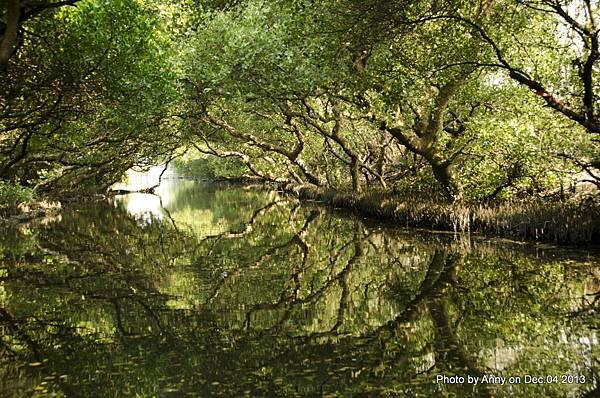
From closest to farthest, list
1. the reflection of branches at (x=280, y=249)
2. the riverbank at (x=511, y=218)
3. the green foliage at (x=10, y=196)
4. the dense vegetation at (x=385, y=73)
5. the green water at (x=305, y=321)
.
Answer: the green water at (x=305, y=321)
the reflection of branches at (x=280, y=249)
the dense vegetation at (x=385, y=73)
the riverbank at (x=511, y=218)
the green foliage at (x=10, y=196)

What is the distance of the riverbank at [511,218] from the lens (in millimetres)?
12477

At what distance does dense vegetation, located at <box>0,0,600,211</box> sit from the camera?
1201cm

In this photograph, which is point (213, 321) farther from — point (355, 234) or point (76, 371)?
point (355, 234)

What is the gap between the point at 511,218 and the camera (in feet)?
46.5

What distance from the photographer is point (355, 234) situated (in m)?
17.4

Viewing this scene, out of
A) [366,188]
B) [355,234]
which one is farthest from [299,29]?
[366,188]

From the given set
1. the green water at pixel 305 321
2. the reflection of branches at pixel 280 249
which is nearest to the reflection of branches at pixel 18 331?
the green water at pixel 305 321

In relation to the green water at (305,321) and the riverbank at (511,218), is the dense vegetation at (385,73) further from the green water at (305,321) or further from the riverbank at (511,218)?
the green water at (305,321)

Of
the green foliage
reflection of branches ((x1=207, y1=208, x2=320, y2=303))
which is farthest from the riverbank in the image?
the green foliage

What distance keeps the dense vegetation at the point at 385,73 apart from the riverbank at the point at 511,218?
89cm

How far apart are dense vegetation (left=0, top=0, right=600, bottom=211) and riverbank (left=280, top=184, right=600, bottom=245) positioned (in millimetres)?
890

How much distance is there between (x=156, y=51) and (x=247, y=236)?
678 centimetres

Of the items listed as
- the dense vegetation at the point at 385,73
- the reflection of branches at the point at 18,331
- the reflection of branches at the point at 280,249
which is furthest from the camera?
the dense vegetation at the point at 385,73

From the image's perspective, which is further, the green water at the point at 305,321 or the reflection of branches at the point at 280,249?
the reflection of branches at the point at 280,249
